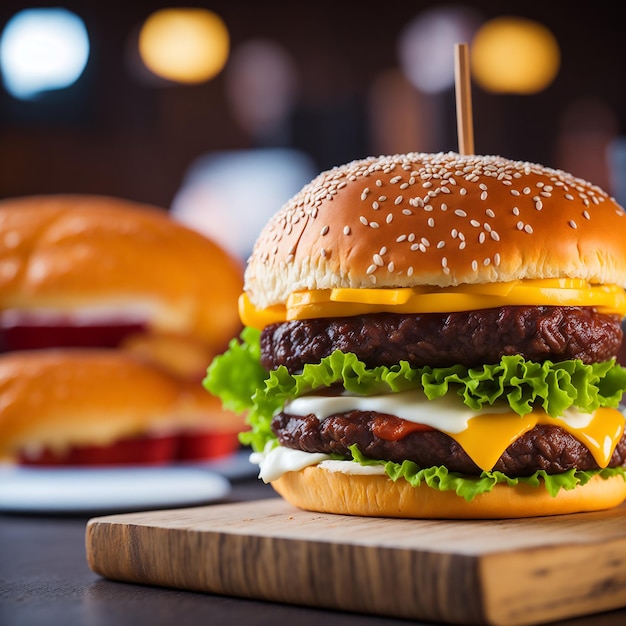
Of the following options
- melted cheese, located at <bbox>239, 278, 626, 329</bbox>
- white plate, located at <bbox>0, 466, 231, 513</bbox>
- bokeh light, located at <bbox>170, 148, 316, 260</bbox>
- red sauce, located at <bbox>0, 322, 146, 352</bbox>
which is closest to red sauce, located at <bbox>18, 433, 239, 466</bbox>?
white plate, located at <bbox>0, 466, 231, 513</bbox>

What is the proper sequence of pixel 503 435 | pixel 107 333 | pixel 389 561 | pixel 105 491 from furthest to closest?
pixel 107 333
pixel 105 491
pixel 503 435
pixel 389 561

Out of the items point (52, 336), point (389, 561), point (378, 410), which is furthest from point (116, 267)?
point (389, 561)

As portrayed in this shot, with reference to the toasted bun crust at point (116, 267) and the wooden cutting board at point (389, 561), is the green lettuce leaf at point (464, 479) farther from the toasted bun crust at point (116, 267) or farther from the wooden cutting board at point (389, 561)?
the toasted bun crust at point (116, 267)

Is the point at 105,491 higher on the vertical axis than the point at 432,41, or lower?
lower

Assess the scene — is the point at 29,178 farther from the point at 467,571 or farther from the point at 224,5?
the point at 467,571

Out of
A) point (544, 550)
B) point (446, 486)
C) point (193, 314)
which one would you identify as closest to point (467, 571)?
point (544, 550)

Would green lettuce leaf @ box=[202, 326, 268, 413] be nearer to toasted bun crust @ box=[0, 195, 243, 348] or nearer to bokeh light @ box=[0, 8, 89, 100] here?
toasted bun crust @ box=[0, 195, 243, 348]

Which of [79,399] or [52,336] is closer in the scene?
[79,399]

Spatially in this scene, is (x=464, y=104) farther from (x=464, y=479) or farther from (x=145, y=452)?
(x=145, y=452)
